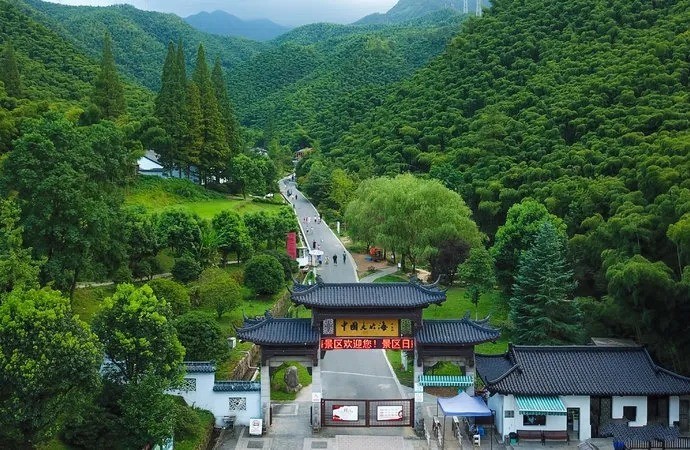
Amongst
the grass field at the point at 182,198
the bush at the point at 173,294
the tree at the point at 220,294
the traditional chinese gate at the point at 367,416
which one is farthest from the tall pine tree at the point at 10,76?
the traditional chinese gate at the point at 367,416

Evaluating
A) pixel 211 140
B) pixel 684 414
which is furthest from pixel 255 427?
pixel 211 140

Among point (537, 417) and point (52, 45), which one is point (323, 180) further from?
point (537, 417)

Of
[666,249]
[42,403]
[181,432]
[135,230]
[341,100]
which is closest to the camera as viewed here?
[42,403]

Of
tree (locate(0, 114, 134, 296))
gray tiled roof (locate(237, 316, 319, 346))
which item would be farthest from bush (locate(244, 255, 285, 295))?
gray tiled roof (locate(237, 316, 319, 346))

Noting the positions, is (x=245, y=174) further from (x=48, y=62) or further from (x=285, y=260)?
(x=48, y=62)

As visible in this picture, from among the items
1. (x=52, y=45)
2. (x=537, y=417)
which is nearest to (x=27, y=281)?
(x=537, y=417)

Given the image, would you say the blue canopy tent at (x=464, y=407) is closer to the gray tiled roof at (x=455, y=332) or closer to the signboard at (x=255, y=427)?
the gray tiled roof at (x=455, y=332)
